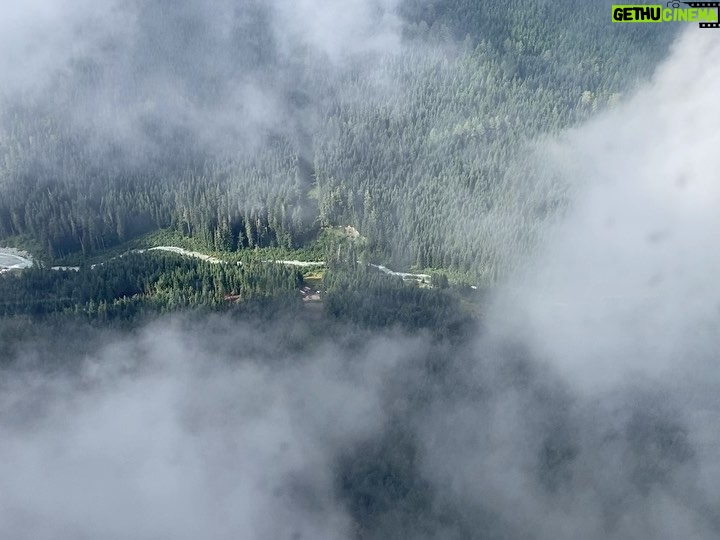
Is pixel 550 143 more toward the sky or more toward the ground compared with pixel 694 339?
more toward the sky

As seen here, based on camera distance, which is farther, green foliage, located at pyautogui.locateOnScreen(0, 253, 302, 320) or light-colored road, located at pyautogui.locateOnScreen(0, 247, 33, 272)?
light-colored road, located at pyautogui.locateOnScreen(0, 247, 33, 272)

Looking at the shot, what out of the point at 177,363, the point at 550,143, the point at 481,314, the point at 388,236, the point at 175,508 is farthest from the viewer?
the point at 550,143

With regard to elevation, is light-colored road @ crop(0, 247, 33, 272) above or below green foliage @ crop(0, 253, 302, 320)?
below

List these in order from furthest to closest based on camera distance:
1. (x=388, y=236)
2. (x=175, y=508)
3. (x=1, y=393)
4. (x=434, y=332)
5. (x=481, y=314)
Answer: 1. (x=388, y=236)
2. (x=481, y=314)
3. (x=434, y=332)
4. (x=1, y=393)
5. (x=175, y=508)

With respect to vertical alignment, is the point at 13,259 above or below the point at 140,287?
below

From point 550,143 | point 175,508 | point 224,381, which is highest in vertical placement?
point 550,143

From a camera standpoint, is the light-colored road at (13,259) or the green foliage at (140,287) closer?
the green foliage at (140,287)

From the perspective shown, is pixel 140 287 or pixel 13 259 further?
pixel 13 259

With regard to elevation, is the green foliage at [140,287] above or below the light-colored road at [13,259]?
above

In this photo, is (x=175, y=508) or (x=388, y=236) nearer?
(x=175, y=508)

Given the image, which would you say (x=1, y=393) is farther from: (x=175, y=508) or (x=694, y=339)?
(x=694, y=339)

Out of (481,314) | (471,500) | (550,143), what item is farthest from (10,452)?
(550,143)
